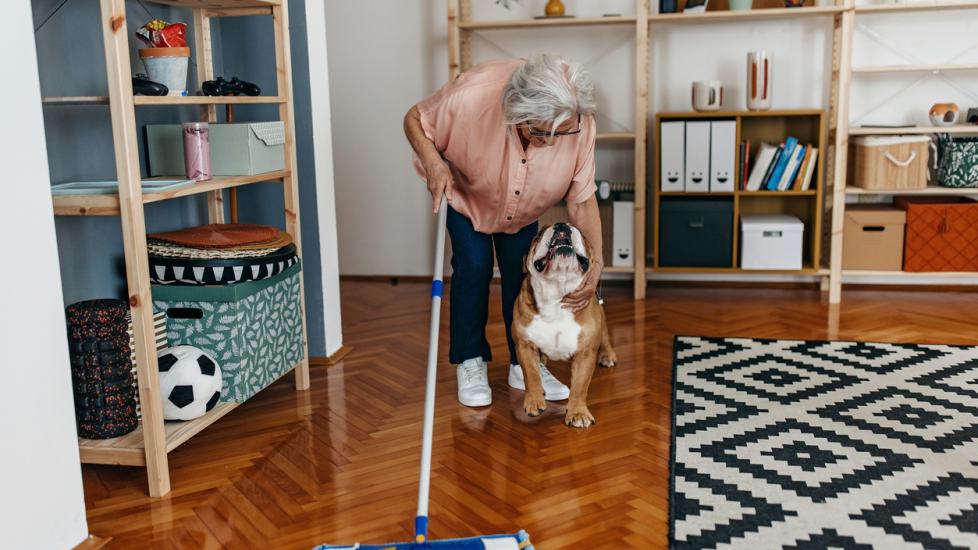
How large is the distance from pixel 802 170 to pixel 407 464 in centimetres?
248

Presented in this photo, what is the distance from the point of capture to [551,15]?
4098mm

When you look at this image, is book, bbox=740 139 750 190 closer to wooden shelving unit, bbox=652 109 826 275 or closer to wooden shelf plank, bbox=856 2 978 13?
wooden shelving unit, bbox=652 109 826 275

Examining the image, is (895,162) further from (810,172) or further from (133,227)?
(133,227)

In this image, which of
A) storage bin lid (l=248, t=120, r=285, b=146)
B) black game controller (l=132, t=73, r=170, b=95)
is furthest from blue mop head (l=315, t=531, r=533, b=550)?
storage bin lid (l=248, t=120, r=285, b=146)

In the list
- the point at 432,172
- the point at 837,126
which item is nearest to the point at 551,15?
the point at 837,126

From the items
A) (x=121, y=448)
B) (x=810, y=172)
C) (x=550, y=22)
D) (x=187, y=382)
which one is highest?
(x=550, y=22)

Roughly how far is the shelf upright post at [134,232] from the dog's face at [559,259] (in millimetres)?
1006

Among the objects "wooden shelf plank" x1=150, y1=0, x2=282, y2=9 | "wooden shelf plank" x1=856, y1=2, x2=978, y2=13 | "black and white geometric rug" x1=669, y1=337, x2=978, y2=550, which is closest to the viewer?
"black and white geometric rug" x1=669, y1=337, x2=978, y2=550

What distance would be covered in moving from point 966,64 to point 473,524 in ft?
9.80

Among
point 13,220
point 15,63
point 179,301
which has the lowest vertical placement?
point 179,301

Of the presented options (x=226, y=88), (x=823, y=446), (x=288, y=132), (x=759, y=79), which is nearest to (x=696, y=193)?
(x=759, y=79)

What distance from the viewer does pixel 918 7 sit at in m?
3.72

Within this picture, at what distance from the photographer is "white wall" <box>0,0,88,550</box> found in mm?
1715

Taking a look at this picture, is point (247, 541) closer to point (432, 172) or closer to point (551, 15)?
point (432, 172)
